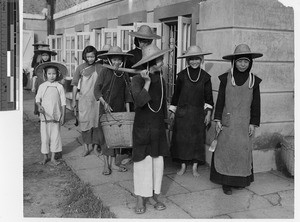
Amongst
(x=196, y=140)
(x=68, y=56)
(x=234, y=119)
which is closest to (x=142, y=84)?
(x=234, y=119)

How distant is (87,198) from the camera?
15.4 feet

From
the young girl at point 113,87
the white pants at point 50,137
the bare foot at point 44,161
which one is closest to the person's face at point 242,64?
the young girl at point 113,87

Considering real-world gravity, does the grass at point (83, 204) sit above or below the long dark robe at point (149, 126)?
below

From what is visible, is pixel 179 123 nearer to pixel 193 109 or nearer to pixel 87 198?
pixel 193 109

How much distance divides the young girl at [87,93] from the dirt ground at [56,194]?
657 millimetres

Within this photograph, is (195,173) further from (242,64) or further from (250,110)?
(242,64)

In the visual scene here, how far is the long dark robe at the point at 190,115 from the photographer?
5492 millimetres

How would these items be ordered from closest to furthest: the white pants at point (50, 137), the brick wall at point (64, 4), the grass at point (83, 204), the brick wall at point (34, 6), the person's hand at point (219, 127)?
the grass at point (83, 204) → the person's hand at point (219, 127) → the white pants at point (50, 137) → the brick wall at point (64, 4) → the brick wall at point (34, 6)

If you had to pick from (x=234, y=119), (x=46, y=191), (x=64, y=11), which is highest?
(x=64, y=11)

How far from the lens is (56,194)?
16.9 feet

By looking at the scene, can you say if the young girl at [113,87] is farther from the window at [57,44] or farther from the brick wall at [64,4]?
the brick wall at [64,4]

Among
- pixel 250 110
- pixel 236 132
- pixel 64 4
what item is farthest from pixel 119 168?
pixel 64 4

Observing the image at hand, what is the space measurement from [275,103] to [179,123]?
1.52 meters

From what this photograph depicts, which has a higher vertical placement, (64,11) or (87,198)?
(64,11)
